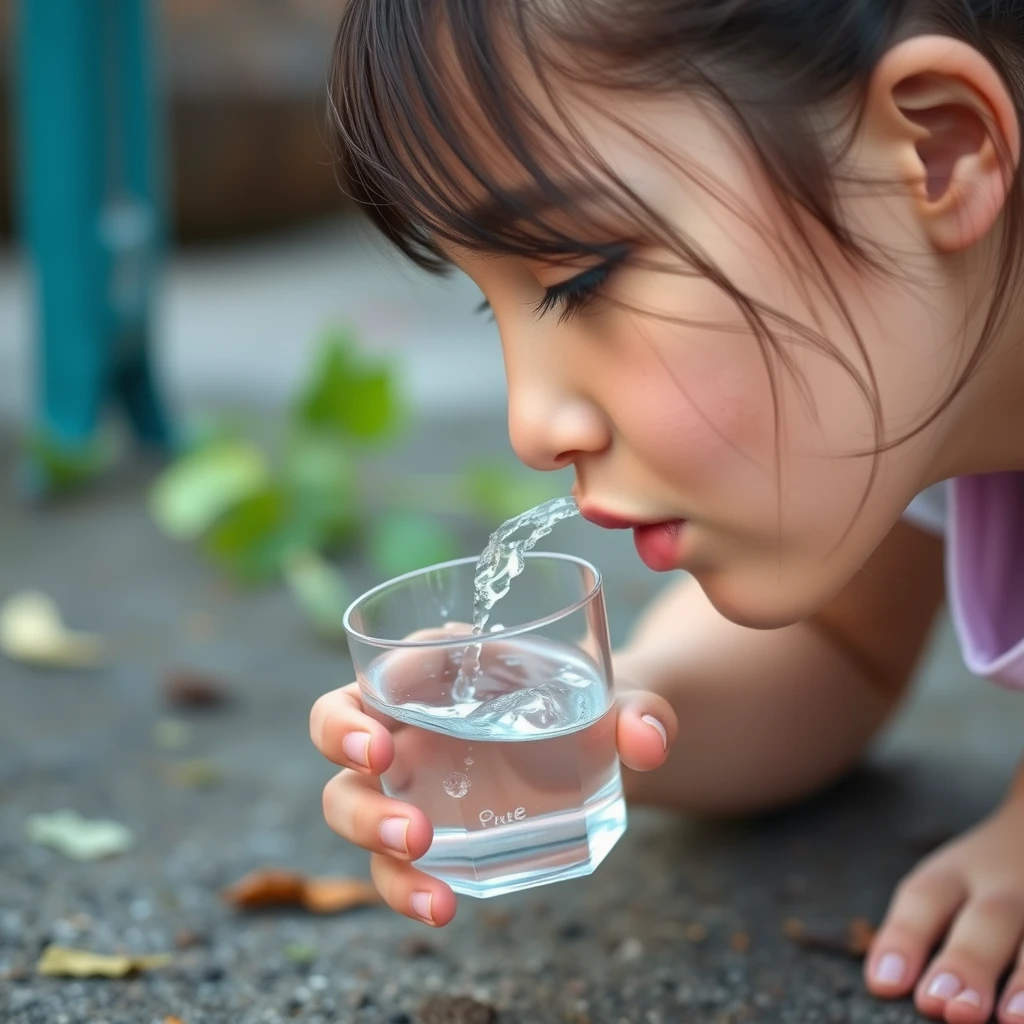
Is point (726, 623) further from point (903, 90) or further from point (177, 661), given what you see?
point (177, 661)

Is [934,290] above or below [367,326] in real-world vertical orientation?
above

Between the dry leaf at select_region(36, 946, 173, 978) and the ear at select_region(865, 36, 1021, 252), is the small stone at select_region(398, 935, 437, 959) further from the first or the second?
the ear at select_region(865, 36, 1021, 252)

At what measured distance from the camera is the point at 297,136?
6645 mm

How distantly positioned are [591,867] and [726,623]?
48 centimetres

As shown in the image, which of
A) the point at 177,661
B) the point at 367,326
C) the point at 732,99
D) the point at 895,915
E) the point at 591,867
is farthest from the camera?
the point at 367,326

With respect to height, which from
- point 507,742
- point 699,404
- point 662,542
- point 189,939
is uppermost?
point 699,404

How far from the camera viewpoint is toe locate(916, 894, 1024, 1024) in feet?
4.43

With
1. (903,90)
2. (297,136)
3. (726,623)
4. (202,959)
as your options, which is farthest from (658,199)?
(297,136)

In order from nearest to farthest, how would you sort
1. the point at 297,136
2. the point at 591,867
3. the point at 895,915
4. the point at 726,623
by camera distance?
the point at 591,867
the point at 895,915
the point at 726,623
the point at 297,136

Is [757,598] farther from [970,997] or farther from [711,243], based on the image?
[970,997]

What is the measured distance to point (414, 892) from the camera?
1.23 metres

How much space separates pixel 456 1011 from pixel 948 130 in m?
0.88

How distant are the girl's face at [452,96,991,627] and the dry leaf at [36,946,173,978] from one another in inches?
28.0

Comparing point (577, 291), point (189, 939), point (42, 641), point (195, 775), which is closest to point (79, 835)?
point (195, 775)
